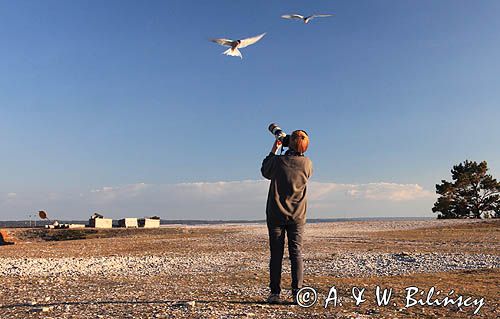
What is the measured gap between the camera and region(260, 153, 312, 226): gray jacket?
723cm

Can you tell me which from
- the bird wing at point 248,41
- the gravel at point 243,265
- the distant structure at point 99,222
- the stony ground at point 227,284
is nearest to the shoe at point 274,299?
the stony ground at point 227,284

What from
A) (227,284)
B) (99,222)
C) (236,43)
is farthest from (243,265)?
(99,222)

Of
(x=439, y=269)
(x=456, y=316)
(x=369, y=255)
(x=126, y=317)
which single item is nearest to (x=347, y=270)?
(x=439, y=269)

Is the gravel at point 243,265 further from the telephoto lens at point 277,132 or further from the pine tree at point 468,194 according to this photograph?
the pine tree at point 468,194

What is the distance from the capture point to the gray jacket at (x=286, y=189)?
23.7 ft

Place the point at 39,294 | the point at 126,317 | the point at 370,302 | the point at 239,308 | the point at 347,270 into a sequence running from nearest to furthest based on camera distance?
the point at 126,317, the point at 239,308, the point at 370,302, the point at 39,294, the point at 347,270

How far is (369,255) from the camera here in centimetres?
1591

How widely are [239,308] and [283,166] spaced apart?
216 cm

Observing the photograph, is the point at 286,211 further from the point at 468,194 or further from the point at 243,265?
the point at 468,194

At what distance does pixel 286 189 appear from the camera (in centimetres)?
732

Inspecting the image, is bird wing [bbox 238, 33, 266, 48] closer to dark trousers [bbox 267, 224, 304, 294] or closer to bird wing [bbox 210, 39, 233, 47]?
bird wing [bbox 210, 39, 233, 47]

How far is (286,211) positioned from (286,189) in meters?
0.33

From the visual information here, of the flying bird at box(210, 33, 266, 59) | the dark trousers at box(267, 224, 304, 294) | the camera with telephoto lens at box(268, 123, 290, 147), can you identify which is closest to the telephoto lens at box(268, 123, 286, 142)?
the camera with telephoto lens at box(268, 123, 290, 147)

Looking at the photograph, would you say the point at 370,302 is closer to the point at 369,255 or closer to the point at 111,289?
the point at 111,289
